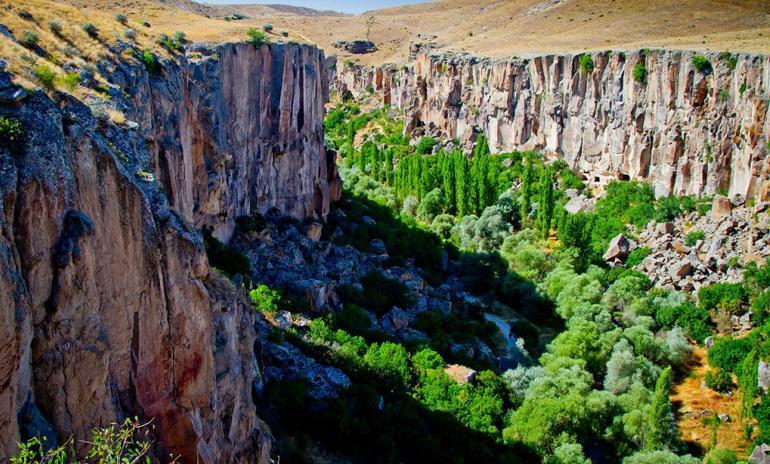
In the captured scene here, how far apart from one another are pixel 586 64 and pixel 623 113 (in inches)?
297

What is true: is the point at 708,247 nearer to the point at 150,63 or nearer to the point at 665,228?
the point at 665,228

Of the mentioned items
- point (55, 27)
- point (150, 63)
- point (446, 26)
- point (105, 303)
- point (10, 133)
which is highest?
point (446, 26)

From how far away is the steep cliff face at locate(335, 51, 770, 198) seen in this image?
1919 inches

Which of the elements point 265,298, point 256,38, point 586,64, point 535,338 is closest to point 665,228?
point 535,338

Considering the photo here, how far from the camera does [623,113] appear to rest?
6169cm

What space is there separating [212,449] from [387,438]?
36.5 feet

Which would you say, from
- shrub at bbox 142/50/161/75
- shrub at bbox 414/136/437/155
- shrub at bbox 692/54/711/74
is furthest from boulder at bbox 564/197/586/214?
shrub at bbox 142/50/161/75

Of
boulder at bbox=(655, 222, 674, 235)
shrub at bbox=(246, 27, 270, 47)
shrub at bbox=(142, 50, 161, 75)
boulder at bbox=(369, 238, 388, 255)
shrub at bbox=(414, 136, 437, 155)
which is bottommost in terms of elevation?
boulder at bbox=(369, 238, 388, 255)

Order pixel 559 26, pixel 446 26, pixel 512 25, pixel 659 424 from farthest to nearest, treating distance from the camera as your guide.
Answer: pixel 446 26, pixel 512 25, pixel 559 26, pixel 659 424

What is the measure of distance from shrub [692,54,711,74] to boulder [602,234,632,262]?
14.8 meters

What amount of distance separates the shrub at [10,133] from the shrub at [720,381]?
33567mm

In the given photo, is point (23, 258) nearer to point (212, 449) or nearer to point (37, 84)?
point (37, 84)

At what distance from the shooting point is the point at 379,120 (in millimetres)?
102750

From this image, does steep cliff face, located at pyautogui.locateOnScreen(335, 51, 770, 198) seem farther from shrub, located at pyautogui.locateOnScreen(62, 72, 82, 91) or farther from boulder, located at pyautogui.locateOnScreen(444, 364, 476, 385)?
shrub, located at pyautogui.locateOnScreen(62, 72, 82, 91)
